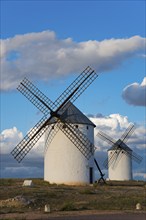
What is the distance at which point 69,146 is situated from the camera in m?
44.4

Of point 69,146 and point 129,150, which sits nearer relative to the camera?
point 69,146

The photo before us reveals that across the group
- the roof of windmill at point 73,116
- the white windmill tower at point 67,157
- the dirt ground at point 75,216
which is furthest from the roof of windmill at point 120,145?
the dirt ground at point 75,216

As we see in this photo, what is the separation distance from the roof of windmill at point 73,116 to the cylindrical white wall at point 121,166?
852 inches

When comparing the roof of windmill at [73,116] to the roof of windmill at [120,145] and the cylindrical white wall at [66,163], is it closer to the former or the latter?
the cylindrical white wall at [66,163]

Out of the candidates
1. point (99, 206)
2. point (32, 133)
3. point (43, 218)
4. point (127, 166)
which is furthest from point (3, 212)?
point (127, 166)

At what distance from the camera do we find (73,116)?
45.4m

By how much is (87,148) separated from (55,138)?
3491mm

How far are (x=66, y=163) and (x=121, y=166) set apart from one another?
951 inches

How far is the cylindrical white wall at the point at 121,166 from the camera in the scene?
6675 centimetres

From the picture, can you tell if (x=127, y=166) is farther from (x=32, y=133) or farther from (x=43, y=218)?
(x=43, y=218)

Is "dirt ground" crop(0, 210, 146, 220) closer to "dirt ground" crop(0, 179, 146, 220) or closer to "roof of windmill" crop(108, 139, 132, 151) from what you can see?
"dirt ground" crop(0, 179, 146, 220)

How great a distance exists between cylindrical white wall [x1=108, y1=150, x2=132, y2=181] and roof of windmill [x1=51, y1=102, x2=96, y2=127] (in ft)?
71.0

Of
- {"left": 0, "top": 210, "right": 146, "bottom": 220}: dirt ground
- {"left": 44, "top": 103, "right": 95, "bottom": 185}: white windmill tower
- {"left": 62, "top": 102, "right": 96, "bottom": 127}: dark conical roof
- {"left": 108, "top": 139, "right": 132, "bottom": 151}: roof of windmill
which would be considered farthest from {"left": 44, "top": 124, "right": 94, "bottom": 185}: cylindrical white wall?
{"left": 108, "top": 139, "right": 132, "bottom": 151}: roof of windmill

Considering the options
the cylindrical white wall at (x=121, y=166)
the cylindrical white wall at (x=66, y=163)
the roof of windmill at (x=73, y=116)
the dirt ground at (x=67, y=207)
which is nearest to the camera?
the dirt ground at (x=67, y=207)
